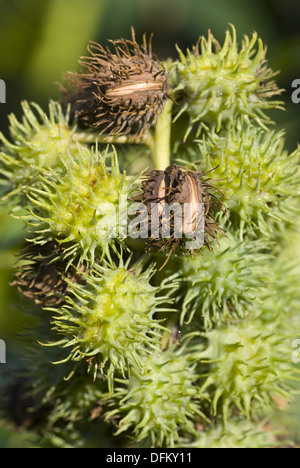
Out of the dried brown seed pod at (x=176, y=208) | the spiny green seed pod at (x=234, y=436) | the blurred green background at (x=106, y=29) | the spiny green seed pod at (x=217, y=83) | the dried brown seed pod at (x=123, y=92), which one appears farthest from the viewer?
the blurred green background at (x=106, y=29)

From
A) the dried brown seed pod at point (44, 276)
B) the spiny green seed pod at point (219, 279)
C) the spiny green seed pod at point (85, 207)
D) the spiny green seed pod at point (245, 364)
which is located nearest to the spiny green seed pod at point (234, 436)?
the spiny green seed pod at point (245, 364)

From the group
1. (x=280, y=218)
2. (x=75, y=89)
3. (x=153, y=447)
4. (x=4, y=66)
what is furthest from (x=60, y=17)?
(x=153, y=447)

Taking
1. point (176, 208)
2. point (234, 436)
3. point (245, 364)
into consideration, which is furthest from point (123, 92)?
point (234, 436)

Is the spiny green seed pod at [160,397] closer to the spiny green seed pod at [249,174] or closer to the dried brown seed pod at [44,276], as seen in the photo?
the dried brown seed pod at [44,276]

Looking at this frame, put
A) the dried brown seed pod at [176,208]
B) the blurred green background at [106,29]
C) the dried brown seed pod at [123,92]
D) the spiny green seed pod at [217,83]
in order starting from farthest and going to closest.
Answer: the blurred green background at [106,29], the spiny green seed pod at [217,83], the dried brown seed pod at [123,92], the dried brown seed pod at [176,208]

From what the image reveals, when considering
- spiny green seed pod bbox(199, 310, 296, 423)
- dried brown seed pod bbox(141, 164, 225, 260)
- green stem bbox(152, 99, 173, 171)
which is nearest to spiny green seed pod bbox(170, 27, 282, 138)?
green stem bbox(152, 99, 173, 171)

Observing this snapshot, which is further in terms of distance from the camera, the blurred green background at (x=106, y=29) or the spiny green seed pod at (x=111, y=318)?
the blurred green background at (x=106, y=29)
